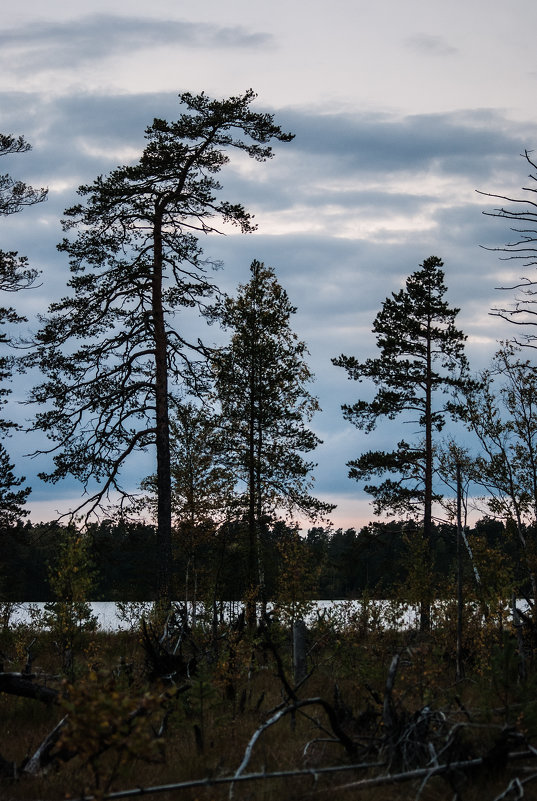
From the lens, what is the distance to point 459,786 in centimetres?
661

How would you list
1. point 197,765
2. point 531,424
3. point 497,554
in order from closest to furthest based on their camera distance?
point 197,765
point 497,554
point 531,424

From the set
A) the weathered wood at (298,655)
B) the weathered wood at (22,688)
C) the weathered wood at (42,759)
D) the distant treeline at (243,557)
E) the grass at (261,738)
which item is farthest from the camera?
the distant treeline at (243,557)

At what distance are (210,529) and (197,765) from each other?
61.5 feet

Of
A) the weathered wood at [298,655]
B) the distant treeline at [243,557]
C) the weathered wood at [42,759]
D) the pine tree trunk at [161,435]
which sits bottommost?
the weathered wood at [42,759]

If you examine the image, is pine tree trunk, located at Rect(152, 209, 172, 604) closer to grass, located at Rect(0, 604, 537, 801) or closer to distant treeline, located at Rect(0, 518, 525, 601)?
distant treeline, located at Rect(0, 518, 525, 601)

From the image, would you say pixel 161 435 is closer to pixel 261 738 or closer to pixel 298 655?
pixel 298 655

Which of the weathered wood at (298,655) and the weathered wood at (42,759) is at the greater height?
the weathered wood at (298,655)

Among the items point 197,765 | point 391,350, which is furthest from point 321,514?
point 197,765

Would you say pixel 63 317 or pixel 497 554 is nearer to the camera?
pixel 497 554

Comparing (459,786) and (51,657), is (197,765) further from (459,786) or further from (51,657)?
(51,657)

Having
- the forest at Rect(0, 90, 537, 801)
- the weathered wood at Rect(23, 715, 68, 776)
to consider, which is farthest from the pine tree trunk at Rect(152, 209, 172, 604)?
the weathered wood at Rect(23, 715, 68, 776)

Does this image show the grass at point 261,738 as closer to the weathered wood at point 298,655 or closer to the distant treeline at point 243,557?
the weathered wood at point 298,655

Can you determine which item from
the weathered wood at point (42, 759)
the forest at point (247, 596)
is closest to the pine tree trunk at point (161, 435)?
the forest at point (247, 596)

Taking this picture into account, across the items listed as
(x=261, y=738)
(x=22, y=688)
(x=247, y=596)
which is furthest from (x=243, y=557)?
(x=261, y=738)
